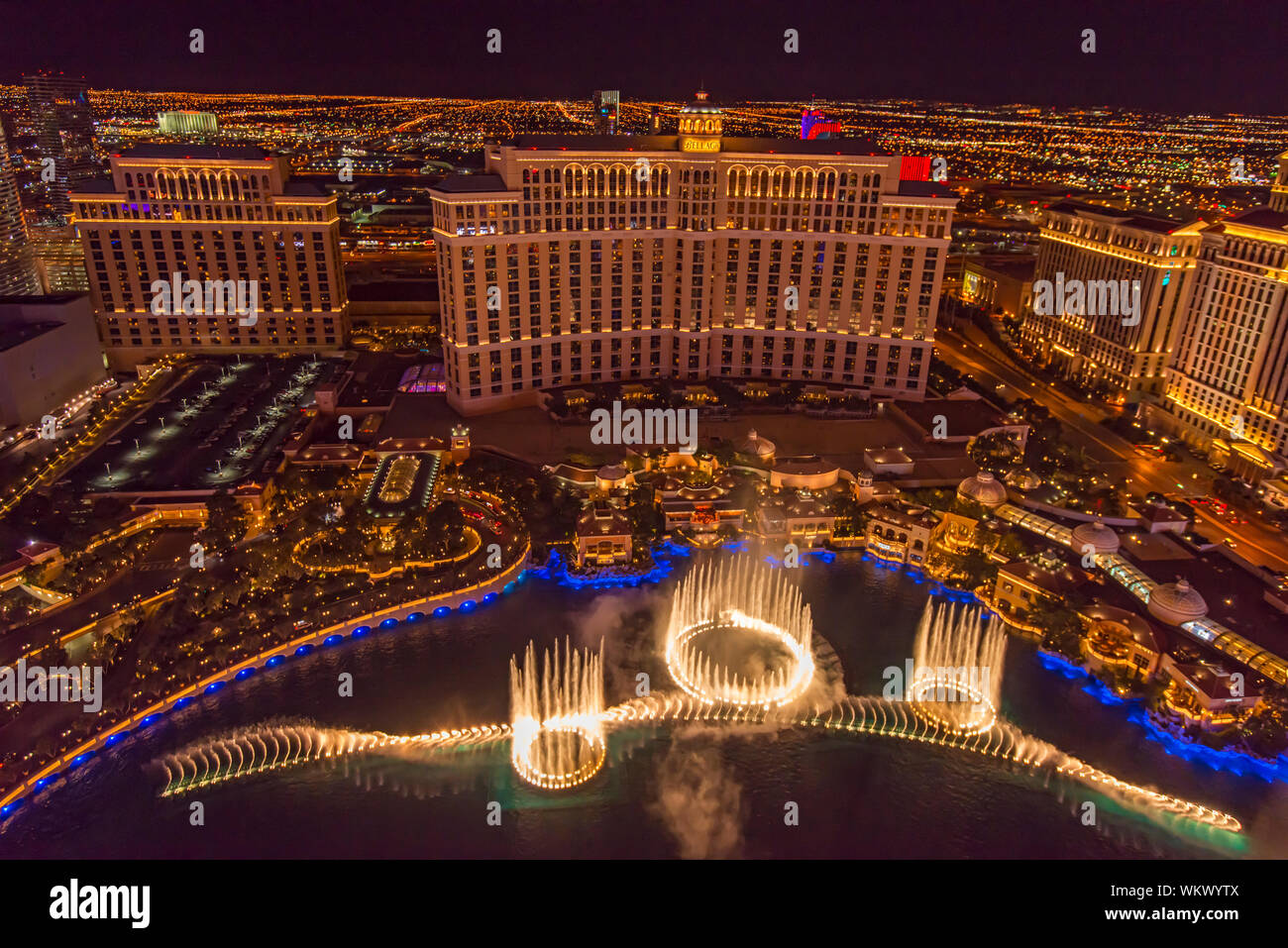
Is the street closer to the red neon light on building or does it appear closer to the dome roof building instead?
the red neon light on building

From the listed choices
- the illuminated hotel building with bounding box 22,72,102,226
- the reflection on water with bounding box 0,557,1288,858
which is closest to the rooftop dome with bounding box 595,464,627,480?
the reflection on water with bounding box 0,557,1288,858

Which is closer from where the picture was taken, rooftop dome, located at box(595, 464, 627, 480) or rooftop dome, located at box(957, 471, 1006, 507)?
rooftop dome, located at box(957, 471, 1006, 507)

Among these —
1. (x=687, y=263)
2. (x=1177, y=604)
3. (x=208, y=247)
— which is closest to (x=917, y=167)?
(x=687, y=263)

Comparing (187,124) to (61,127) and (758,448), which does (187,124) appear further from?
(758,448)

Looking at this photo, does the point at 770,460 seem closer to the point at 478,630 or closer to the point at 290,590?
the point at 478,630

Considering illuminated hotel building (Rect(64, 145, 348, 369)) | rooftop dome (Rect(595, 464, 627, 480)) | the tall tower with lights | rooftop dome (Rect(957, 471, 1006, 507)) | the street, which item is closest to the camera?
the street

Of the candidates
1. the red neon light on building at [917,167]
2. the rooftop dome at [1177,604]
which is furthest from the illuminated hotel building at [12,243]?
the rooftop dome at [1177,604]

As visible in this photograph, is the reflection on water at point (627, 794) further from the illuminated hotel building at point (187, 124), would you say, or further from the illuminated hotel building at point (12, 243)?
the illuminated hotel building at point (187, 124)
